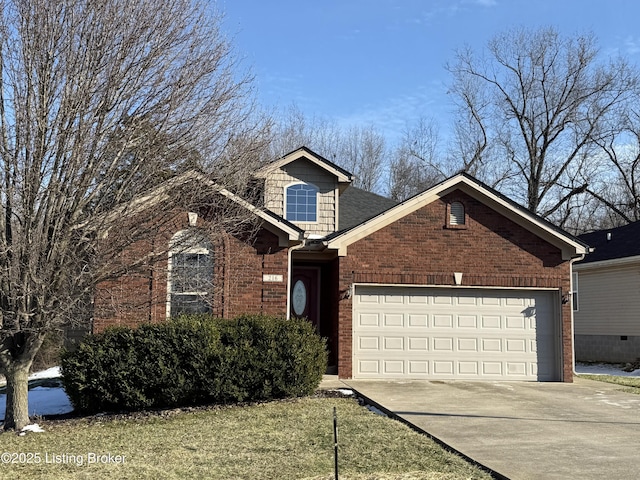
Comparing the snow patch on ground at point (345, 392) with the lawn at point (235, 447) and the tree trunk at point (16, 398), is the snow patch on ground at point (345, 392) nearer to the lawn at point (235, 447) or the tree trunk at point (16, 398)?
the lawn at point (235, 447)

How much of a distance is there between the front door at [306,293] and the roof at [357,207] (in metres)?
1.70

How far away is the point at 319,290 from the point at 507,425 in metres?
8.31

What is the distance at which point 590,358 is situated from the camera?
867 inches

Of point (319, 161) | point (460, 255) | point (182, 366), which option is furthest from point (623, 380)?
point (182, 366)

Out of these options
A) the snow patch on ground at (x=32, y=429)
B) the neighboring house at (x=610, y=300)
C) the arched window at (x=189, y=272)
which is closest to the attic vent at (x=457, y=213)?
the arched window at (x=189, y=272)

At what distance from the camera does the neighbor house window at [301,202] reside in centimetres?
1744

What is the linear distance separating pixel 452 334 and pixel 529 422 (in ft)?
19.1

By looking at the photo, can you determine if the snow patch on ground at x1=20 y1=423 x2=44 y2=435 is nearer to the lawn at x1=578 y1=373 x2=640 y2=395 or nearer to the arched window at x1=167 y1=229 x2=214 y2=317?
the arched window at x1=167 y1=229 x2=214 y2=317

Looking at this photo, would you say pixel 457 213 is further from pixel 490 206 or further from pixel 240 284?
pixel 240 284

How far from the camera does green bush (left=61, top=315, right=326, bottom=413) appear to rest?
1076 cm

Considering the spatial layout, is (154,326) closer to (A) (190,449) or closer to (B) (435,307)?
(A) (190,449)

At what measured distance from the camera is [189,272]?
11.6m

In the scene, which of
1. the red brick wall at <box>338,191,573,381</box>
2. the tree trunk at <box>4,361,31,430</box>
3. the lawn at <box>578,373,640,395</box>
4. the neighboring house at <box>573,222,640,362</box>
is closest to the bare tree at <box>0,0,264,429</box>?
the tree trunk at <box>4,361,31,430</box>

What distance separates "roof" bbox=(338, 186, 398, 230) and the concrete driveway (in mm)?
5407
